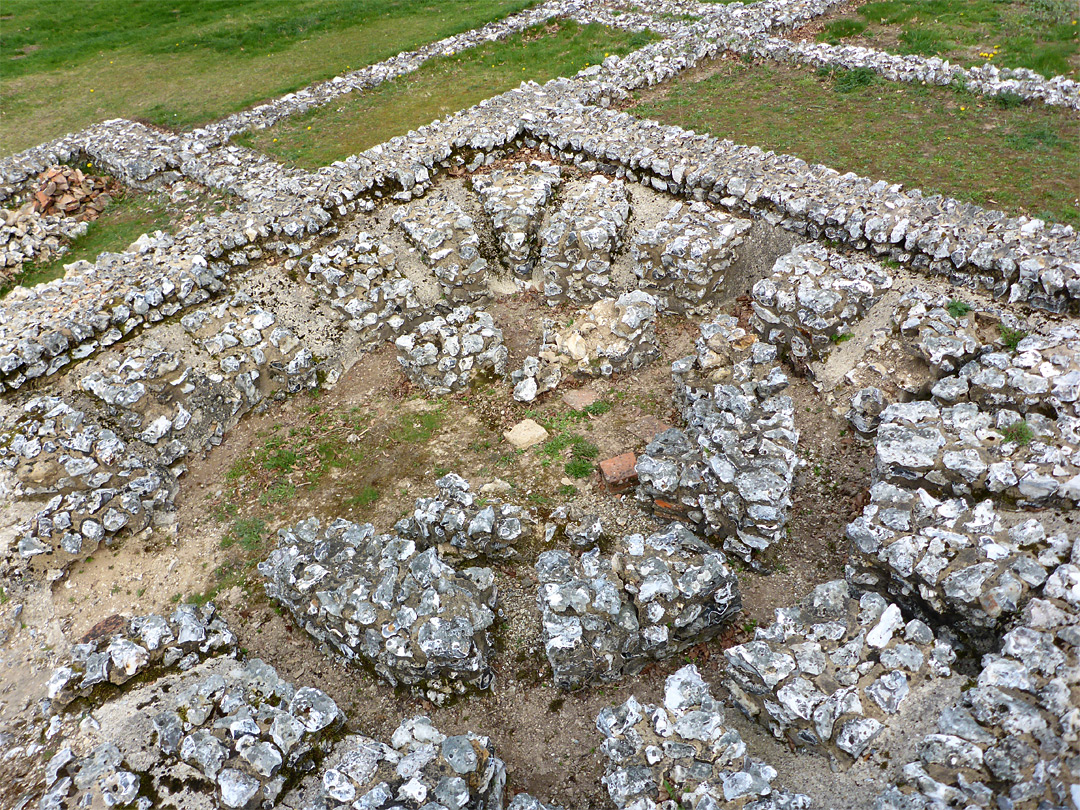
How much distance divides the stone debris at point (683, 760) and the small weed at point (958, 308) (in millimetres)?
6365

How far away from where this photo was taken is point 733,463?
740 cm

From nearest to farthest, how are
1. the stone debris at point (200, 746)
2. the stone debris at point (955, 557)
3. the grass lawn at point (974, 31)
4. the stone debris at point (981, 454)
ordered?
the stone debris at point (200, 746)
the stone debris at point (955, 557)
the stone debris at point (981, 454)
the grass lawn at point (974, 31)

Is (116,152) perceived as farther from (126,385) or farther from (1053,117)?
(1053,117)

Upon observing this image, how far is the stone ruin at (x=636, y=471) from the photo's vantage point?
17.3 feet

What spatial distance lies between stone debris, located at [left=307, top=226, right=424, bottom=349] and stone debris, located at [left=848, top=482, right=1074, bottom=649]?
26.3 feet

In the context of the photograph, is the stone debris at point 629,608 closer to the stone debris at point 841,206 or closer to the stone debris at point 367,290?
the stone debris at point 367,290

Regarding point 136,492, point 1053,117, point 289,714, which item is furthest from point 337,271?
point 1053,117

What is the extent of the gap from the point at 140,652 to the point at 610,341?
23.9ft

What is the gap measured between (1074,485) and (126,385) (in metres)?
11.9

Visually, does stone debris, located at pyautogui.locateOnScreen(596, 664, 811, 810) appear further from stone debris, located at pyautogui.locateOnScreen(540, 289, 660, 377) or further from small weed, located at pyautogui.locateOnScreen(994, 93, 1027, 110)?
small weed, located at pyautogui.locateOnScreen(994, 93, 1027, 110)

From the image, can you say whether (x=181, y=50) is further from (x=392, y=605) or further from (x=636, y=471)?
(x=392, y=605)

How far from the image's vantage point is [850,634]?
5.65 meters

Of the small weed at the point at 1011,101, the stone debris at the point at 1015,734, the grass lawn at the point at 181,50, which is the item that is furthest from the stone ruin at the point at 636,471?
the grass lawn at the point at 181,50

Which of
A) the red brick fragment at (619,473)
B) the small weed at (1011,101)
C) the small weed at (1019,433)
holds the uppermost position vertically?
the small weed at (1011,101)
